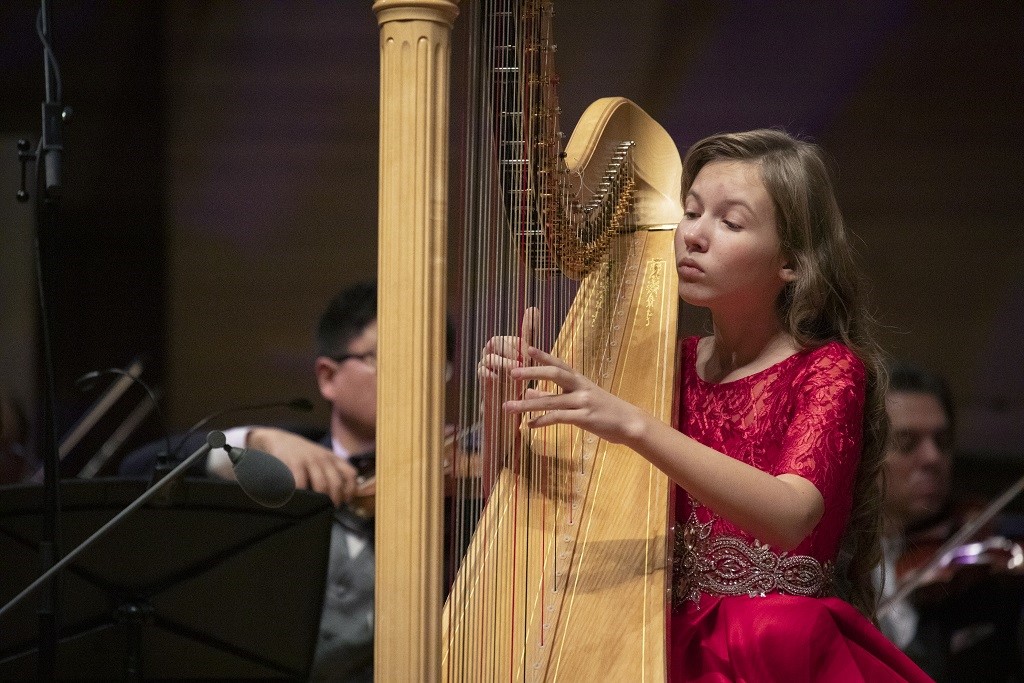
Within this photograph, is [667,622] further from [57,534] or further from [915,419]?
[915,419]

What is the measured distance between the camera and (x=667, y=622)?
128 centimetres

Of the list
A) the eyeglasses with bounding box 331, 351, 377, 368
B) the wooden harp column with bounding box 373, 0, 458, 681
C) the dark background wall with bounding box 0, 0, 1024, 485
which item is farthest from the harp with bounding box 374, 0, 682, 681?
the dark background wall with bounding box 0, 0, 1024, 485

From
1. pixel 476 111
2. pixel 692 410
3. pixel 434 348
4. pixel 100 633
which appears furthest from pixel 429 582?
pixel 100 633

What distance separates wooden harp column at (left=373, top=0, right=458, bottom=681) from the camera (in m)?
0.81

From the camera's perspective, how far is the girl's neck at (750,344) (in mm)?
1534

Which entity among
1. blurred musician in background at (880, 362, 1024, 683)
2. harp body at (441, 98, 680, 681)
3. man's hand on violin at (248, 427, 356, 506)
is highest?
harp body at (441, 98, 680, 681)

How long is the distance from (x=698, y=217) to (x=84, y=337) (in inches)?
76.2

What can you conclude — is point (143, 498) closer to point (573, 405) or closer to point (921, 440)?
point (573, 405)

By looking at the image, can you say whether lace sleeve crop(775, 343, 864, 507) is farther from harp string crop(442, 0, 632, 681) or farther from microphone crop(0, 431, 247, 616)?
microphone crop(0, 431, 247, 616)

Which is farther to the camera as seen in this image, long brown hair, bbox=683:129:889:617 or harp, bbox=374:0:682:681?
long brown hair, bbox=683:129:889:617

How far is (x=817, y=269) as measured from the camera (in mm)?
1496

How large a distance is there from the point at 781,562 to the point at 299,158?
1842 millimetres

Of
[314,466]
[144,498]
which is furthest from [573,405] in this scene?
[314,466]

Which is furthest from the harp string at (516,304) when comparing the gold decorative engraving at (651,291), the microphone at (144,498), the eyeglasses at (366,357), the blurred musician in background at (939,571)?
the blurred musician in background at (939,571)
